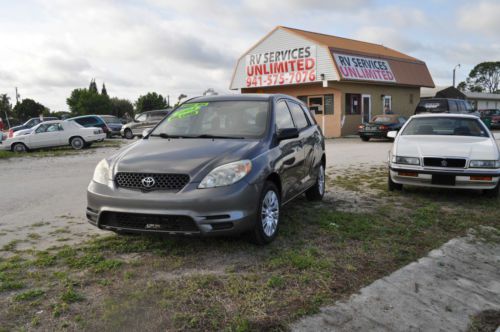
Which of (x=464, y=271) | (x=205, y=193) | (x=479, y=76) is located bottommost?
(x=464, y=271)

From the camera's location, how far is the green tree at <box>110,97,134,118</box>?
89.0 m

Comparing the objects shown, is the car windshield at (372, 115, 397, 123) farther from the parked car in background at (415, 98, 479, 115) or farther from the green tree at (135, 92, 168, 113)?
the green tree at (135, 92, 168, 113)

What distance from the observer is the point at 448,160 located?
23.7ft

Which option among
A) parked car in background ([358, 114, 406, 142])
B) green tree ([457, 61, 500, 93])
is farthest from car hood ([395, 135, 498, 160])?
green tree ([457, 61, 500, 93])

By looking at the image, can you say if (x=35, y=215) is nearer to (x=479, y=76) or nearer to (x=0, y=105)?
(x=0, y=105)

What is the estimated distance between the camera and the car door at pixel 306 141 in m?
6.32

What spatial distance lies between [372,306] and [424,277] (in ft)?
3.00

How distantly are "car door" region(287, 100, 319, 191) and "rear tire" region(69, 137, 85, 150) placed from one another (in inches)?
616

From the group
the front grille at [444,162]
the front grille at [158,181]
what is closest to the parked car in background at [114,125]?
the front grille at [444,162]

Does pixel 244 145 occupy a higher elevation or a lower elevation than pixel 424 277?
higher

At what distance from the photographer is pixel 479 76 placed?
115m

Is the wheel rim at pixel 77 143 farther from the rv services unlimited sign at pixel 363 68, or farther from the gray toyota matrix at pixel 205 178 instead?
the gray toyota matrix at pixel 205 178

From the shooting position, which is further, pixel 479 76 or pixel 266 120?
pixel 479 76

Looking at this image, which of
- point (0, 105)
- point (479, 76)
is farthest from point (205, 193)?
point (479, 76)
